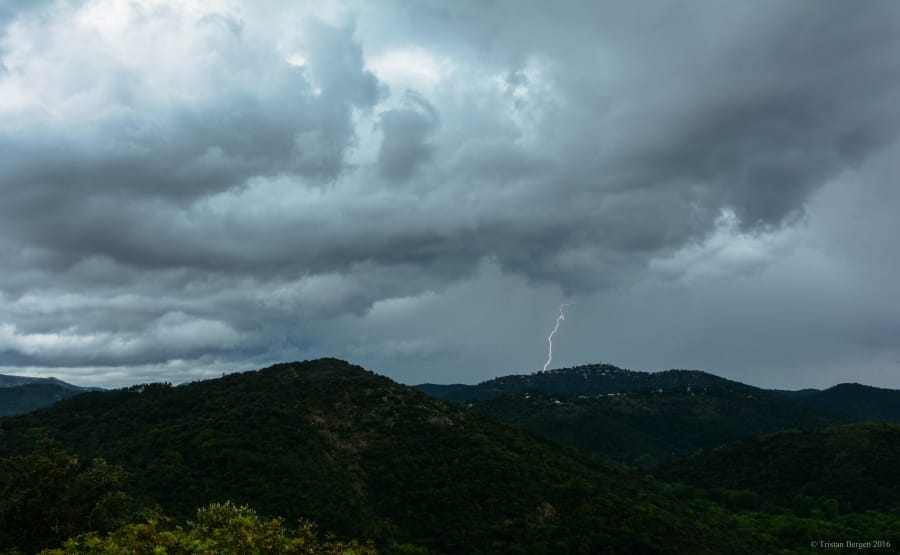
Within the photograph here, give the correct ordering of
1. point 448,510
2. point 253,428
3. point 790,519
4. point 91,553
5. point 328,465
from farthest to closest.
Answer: point 790,519 < point 253,428 < point 328,465 < point 448,510 < point 91,553

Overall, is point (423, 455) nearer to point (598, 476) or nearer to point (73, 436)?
point (598, 476)

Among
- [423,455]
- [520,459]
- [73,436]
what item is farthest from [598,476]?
[73,436]

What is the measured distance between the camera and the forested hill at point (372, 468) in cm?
10431

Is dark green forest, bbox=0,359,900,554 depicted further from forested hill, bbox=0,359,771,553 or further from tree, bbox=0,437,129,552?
tree, bbox=0,437,129,552

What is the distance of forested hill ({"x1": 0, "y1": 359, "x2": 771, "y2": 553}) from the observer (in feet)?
342

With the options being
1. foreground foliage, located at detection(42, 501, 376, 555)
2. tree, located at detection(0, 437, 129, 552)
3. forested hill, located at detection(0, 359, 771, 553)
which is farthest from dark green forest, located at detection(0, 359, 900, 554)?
foreground foliage, located at detection(42, 501, 376, 555)

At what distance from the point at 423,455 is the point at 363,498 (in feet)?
63.1

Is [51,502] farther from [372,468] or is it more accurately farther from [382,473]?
[372,468]

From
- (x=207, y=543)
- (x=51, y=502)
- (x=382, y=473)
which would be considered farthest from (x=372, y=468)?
(x=207, y=543)

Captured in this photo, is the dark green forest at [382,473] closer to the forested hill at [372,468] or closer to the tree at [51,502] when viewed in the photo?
the forested hill at [372,468]

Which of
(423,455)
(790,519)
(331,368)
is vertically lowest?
(790,519)

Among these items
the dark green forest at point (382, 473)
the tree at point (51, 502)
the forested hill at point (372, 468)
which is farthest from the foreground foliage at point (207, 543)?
the forested hill at point (372, 468)

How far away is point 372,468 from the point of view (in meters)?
126

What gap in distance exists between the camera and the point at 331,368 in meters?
184
